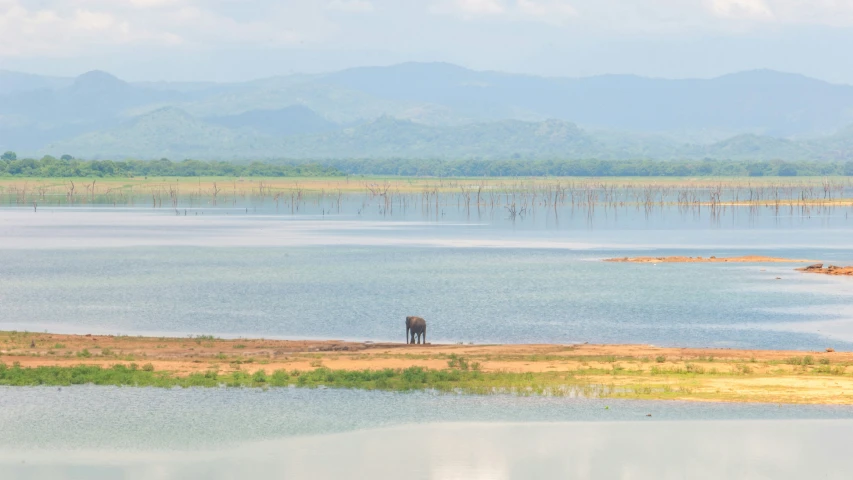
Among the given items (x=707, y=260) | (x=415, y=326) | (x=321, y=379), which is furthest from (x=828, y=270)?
(x=321, y=379)

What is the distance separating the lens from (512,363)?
3042 cm

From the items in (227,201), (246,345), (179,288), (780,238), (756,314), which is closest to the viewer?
(246,345)

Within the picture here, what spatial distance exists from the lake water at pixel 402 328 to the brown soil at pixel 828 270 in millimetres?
1935

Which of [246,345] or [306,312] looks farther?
[306,312]

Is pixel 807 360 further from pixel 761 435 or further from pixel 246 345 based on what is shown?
pixel 246 345

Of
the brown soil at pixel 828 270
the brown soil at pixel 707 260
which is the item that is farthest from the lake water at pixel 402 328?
the brown soil at pixel 707 260

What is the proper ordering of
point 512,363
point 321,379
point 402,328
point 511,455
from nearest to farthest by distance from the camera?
1. point 511,455
2. point 321,379
3. point 512,363
4. point 402,328

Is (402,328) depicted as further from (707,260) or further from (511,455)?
(707,260)

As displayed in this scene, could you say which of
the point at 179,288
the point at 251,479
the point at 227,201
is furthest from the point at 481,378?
the point at 227,201

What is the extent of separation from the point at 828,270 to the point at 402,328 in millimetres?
29127

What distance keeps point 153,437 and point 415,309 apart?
2343cm

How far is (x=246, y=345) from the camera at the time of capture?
34.3 m

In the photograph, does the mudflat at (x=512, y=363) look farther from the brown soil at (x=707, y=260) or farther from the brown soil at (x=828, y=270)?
the brown soil at (x=707, y=260)

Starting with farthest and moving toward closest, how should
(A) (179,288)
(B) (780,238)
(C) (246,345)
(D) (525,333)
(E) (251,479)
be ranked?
(B) (780,238), (A) (179,288), (D) (525,333), (C) (246,345), (E) (251,479)
